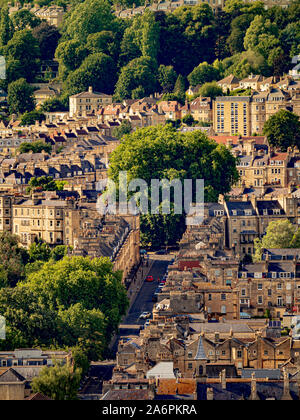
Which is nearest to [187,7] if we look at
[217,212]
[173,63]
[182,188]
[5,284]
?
[173,63]

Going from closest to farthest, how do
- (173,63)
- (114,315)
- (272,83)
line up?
(114,315)
(272,83)
(173,63)

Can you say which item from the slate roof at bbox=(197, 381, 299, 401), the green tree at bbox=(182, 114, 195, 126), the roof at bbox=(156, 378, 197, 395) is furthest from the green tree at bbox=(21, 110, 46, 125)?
the slate roof at bbox=(197, 381, 299, 401)

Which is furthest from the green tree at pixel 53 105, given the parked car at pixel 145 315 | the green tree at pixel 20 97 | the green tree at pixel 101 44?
the parked car at pixel 145 315

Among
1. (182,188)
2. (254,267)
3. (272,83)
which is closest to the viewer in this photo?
(254,267)

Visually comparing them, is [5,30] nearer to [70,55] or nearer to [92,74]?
[70,55]

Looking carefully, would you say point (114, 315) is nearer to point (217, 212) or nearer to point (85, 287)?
point (85, 287)

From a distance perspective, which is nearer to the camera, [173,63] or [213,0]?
[173,63]

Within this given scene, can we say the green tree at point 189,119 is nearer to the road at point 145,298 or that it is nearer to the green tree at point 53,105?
the green tree at point 53,105

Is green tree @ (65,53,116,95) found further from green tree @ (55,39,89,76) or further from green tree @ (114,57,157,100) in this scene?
green tree @ (55,39,89,76)
